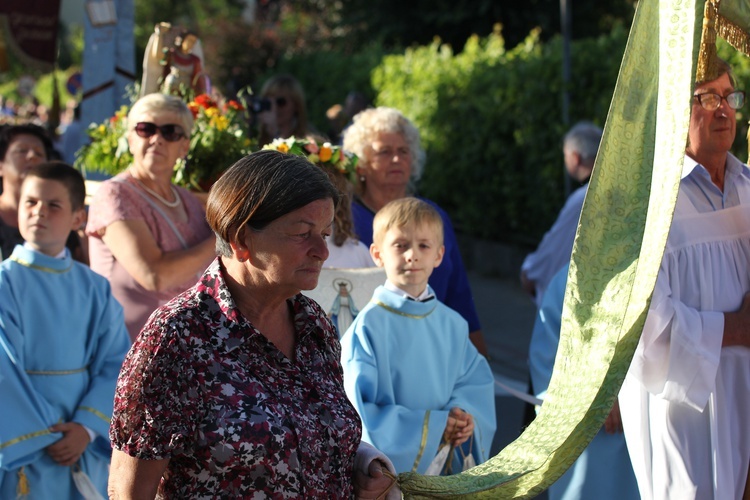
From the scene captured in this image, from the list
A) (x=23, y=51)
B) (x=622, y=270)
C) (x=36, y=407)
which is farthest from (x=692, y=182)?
(x=23, y=51)

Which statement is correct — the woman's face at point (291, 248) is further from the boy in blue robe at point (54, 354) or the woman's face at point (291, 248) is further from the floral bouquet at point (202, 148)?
the floral bouquet at point (202, 148)

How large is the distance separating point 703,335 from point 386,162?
2.11m

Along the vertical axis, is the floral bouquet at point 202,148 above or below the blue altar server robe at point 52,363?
above

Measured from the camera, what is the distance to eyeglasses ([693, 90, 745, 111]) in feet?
11.6

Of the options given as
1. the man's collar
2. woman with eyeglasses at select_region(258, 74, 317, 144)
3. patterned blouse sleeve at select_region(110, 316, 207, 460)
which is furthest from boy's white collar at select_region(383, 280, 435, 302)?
woman with eyeglasses at select_region(258, 74, 317, 144)

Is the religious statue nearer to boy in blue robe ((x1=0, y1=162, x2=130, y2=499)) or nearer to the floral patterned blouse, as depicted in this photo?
boy in blue robe ((x1=0, y1=162, x2=130, y2=499))

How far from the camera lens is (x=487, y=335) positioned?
10625 millimetres

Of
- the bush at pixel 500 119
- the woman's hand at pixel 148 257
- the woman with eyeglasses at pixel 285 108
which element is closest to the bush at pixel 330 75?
the bush at pixel 500 119

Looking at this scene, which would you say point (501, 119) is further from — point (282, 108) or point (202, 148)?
point (202, 148)

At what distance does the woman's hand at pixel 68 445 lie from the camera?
4156 mm

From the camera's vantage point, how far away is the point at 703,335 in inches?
135

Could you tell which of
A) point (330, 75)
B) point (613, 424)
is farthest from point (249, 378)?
point (330, 75)

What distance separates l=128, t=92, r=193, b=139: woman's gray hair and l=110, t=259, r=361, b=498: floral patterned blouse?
234 cm

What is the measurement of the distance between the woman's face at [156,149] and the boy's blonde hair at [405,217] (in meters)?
Answer: 1.06
